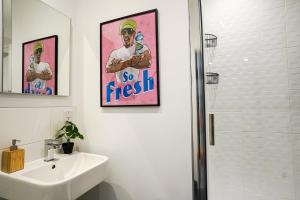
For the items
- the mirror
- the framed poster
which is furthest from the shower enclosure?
the mirror

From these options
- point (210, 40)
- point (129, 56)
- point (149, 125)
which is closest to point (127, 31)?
A: point (129, 56)

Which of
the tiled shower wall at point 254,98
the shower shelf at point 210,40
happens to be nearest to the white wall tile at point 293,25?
the tiled shower wall at point 254,98

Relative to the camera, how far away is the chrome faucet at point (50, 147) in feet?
4.10

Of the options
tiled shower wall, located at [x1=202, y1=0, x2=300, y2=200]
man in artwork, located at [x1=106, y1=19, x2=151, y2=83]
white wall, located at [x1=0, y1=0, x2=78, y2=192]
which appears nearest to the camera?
white wall, located at [x1=0, y1=0, x2=78, y2=192]

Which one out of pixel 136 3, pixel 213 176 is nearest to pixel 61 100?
pixel 136 3

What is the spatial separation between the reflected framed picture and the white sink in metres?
0.51

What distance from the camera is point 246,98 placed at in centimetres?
130

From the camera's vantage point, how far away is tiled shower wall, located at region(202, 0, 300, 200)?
119 centimetres

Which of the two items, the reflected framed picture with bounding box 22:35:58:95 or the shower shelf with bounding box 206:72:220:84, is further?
the shower shelf with bounding box 206:72:220:84

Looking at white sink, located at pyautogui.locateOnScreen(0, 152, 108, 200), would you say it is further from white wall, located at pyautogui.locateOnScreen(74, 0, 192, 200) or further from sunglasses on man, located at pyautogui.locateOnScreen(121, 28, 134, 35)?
sunglasses on man, located at pyautogui.locateOnScreen(121, 28, 134, 35)

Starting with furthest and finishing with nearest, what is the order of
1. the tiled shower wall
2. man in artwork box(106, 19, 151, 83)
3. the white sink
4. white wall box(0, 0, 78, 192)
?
man in artwork box(106, 19, 151, 83) < the tiled shower wall < white wall box(0, 0, 78, 192) < the white sink

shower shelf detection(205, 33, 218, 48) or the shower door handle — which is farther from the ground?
shower shelf detection(205, 33, 218, 48)

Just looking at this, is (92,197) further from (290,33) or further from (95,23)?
(290,33)

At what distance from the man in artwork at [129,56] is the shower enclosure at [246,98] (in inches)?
14.7
